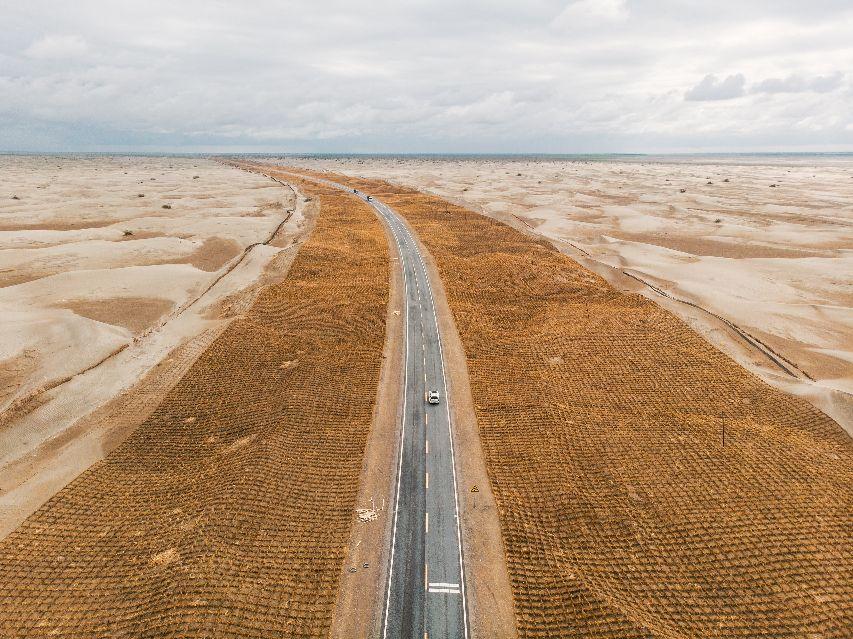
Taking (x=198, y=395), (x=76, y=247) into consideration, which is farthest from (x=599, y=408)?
(x=76, y=247)

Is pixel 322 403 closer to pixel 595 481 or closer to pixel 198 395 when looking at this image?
pixel 198 395

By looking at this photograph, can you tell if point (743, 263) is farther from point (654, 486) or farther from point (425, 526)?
point (425, 526)

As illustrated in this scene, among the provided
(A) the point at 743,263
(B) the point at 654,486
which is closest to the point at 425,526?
(B) the point at 654,486

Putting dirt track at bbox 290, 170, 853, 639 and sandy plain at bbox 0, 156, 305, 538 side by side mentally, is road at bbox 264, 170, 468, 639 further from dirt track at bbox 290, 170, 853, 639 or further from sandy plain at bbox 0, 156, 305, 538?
sandy plain at bbox 0, 156, 305, 538

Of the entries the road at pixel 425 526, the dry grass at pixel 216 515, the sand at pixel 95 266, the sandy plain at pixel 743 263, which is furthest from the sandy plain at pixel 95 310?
the sandy plain at pixel 743 263

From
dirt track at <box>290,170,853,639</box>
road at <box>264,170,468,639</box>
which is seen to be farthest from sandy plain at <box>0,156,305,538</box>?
dirt track at <box>290,170,853,639</box>

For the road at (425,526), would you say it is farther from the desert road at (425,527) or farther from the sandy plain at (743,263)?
the sandy plain at (743,263)
